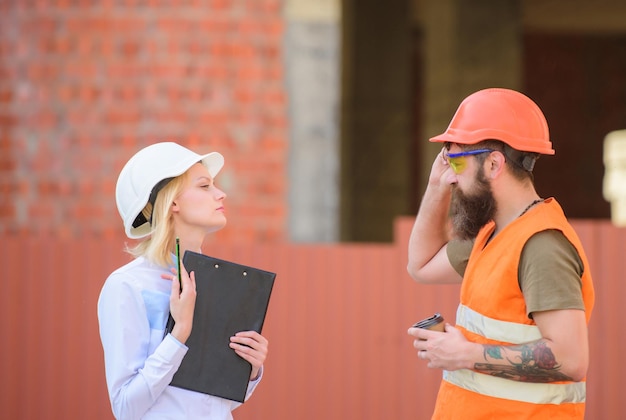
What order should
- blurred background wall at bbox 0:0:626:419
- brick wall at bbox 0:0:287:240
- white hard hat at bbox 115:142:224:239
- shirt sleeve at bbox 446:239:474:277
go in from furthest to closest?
brick wall at bbox 0:0:287:240, blurred background wall at bbox 0:0:626:419, shirt sleeve at bbox 446:239:474:277, white hard hat at bbox 115:142:224:239

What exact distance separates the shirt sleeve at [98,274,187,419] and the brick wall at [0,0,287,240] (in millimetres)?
3468

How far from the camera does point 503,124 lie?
290 cm

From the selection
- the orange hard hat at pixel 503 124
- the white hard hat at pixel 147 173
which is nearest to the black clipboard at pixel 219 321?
the white hard hat at pixel 147 173

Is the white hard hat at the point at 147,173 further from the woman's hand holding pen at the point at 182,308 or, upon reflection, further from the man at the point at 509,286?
the man at the point at 509,286

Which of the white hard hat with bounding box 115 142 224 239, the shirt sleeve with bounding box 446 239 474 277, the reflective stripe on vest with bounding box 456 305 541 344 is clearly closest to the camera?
the reflective stripe on vest with bounding box 456 305 541 344

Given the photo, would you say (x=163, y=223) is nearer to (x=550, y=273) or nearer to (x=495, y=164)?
(x=495, y=164)

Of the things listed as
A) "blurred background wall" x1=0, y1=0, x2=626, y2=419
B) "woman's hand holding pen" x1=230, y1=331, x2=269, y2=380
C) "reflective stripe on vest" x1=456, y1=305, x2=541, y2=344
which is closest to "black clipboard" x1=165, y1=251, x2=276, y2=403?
"woman's hand holding pen" x1=230, y1=331, x2=269, y2=380

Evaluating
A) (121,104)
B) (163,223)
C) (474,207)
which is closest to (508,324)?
(474,207)

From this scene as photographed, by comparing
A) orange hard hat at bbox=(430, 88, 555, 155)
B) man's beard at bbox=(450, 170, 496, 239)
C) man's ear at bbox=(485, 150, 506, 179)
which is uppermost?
orange hard hat at bbox=(430, 88, 555, 155)

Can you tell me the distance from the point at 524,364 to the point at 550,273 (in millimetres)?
270

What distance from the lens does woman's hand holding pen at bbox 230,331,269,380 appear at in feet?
9.66

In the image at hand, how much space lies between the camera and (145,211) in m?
3.07

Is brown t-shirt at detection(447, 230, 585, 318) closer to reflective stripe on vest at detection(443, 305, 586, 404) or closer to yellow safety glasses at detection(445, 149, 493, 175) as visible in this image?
reflective stripe on vest at detection(443, 305, 586, 404)

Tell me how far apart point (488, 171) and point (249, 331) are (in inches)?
34.4
